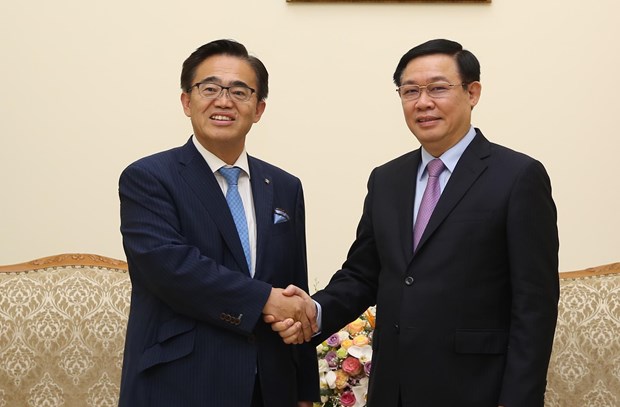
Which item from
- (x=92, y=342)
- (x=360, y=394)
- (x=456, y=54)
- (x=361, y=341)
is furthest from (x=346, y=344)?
(x=456, y=54)

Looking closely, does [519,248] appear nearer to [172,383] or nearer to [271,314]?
[271,314]

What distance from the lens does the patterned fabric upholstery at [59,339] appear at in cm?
321

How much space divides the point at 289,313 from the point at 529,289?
637 millimetres

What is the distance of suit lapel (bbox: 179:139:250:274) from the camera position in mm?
2350

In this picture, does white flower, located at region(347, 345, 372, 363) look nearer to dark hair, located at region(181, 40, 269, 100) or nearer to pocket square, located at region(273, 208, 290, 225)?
pocket square, located at region(273, 208, 290, 225)

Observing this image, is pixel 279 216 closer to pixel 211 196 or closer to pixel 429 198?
pixel 211 196

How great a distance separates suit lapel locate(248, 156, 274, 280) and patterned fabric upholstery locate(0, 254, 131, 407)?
1.01 meters

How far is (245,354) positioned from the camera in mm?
2324

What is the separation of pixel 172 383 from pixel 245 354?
203 millimetres

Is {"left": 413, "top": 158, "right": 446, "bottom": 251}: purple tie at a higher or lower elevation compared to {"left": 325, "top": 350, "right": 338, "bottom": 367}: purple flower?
higher

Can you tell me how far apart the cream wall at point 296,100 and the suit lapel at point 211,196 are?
153 centimetres

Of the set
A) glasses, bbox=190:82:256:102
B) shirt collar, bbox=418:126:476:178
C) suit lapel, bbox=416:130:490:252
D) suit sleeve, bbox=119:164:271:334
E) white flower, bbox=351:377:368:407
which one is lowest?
white flower, bbox=351:377:368:407

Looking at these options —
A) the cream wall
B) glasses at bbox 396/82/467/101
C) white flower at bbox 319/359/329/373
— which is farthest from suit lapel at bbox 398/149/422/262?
the cream wall

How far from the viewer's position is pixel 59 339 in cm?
323
